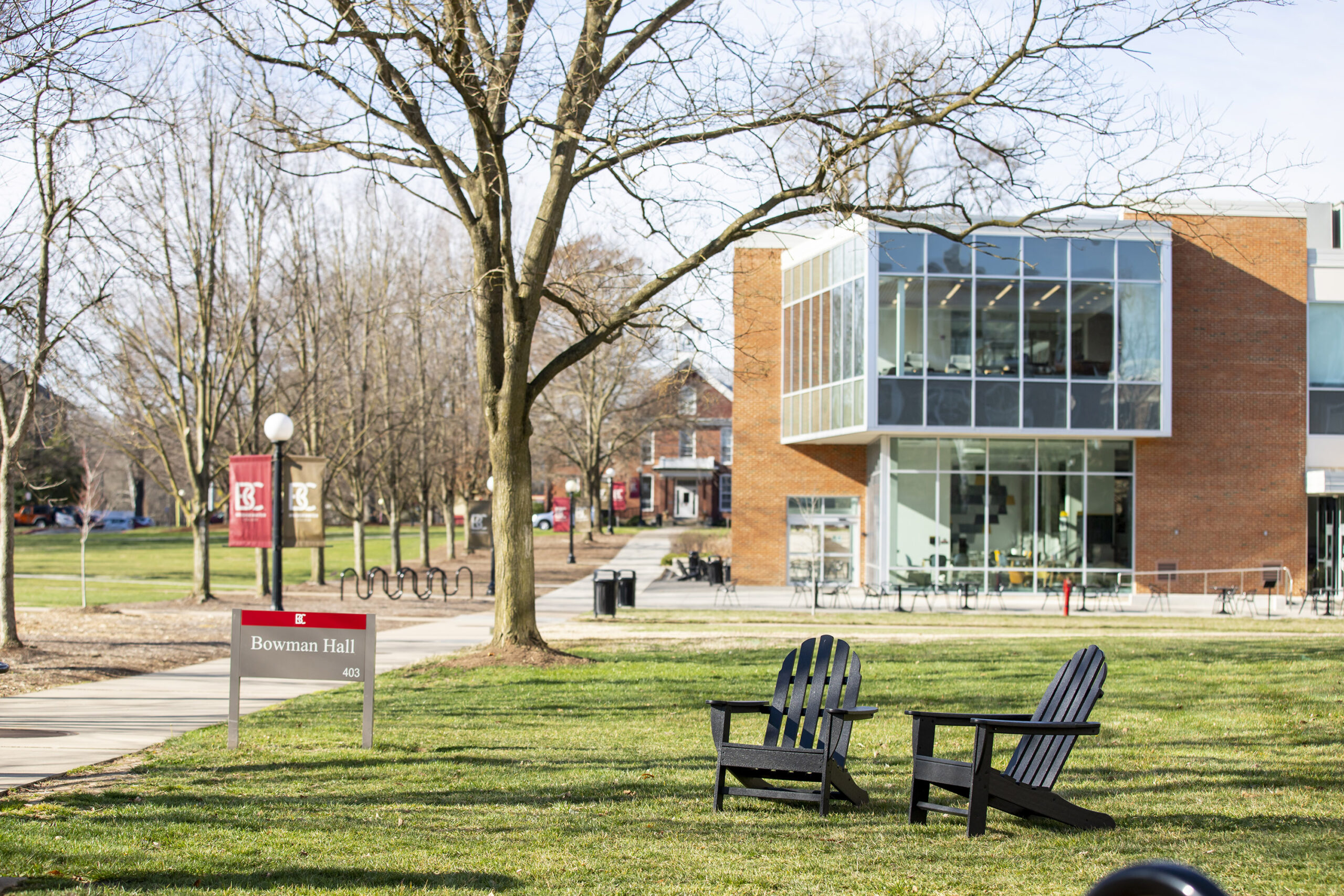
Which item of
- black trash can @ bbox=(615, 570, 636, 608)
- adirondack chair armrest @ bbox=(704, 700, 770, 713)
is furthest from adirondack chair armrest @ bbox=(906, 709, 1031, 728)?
black trash can @ bbox=(615, 570, 636, 608)

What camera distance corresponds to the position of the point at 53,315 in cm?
1445

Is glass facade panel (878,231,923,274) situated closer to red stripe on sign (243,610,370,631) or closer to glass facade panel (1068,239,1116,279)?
glass facade panel (1068,239,1116,279)

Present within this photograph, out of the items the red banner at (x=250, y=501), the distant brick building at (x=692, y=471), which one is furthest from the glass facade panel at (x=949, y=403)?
the distant brick building at (x=692, y=471)

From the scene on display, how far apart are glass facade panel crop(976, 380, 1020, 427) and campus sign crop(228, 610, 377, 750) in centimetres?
2325

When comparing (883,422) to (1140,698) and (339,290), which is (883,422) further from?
(1140,698)

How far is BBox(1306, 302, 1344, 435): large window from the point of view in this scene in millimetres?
30625

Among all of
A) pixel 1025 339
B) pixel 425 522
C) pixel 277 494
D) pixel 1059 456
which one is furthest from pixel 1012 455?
pixel 277 494

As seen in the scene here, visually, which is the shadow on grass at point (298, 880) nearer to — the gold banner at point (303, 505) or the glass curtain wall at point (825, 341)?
the gold banner at point (303, 505)

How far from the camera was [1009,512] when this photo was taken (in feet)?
98.9

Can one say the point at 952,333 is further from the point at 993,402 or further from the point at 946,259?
the point at 993,402

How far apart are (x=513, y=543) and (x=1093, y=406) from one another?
19583mm

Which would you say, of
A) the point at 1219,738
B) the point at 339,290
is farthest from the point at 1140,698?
the point at 339,290

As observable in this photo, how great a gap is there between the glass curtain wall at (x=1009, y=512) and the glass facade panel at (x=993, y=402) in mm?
1258

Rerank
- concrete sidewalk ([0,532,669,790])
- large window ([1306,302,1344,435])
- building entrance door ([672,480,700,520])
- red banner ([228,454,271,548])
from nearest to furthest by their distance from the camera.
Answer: concrete sidewalk ([0,532,669,790]) → red banner ([228,454,271,548]) → large window ([1306,302,1344,435]) → building entrance door ([672,480,700,520])
